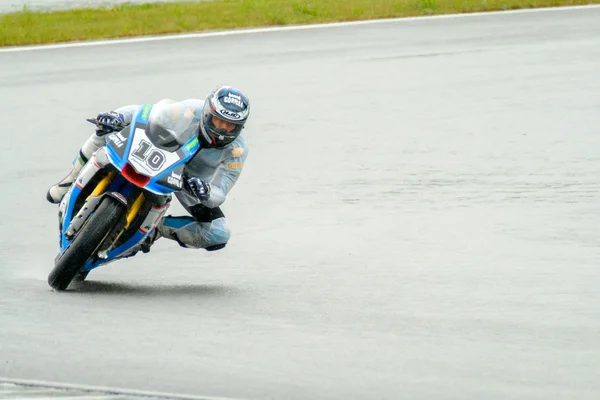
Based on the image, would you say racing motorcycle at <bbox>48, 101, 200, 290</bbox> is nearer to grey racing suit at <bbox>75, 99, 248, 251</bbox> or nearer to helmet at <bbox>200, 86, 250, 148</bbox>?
helmet at <bbox>200, 86, 250, 148</bbox>

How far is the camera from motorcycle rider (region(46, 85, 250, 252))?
7.91m

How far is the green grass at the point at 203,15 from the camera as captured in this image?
66.9 ft

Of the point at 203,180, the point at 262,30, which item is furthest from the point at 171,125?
the point at 262,30

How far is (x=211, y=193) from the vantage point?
8.09 meters

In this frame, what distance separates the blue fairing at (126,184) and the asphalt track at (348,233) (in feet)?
0.95

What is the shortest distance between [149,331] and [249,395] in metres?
1.33

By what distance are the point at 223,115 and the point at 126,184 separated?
2.44 ft

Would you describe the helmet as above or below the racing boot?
above

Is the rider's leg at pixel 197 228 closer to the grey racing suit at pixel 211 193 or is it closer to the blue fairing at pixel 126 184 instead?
the grey racing suit at pixel 211 193

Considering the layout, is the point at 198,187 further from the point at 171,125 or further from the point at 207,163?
the point at 207,163

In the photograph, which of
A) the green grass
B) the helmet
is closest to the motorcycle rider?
the helmet

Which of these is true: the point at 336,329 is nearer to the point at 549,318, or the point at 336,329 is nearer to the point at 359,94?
the point at 549,318

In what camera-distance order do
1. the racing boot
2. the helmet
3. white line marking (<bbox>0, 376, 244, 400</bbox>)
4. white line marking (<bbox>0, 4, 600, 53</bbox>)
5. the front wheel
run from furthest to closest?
white line marking (<bbox>0, 4, 600, 53</bbox>), the racing boot, the helmet, the front wheel, white line marking (<bbox>0, 376, 244, 400</bbox>)

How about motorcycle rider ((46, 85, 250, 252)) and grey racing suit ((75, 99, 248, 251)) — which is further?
grey racing suit ((75, 99, 248, 251))
